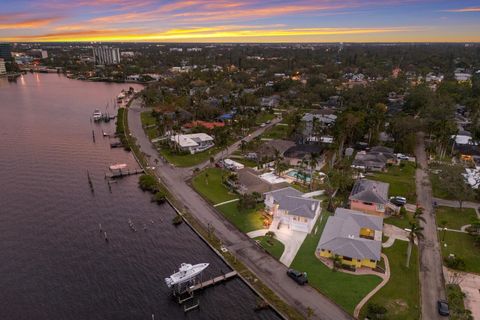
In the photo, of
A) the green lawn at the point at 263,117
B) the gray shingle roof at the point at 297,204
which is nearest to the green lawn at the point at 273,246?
the gray shingle roof at the point at 297,204

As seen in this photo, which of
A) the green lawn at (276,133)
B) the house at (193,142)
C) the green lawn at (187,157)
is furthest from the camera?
the green lawn at (276,133)

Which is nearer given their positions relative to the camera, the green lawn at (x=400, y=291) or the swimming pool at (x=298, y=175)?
the green lawn at (x=400, y=291)

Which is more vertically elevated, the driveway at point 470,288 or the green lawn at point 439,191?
the green lawn at point 439,191

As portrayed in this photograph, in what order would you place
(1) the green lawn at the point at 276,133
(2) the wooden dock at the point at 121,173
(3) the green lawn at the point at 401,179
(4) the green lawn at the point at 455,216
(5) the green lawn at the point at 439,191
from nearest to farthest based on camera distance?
(4) the green lawn at the point at 455,216 < (5) the green lawn at the point at 439,191 < (3) the green lawn at the point at 401,179 < (2) the wooden dock at the point at 121,173 < (1) the green lawn at the point at 276,133

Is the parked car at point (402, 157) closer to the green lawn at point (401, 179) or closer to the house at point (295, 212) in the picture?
the green lawn at point (401, 179)

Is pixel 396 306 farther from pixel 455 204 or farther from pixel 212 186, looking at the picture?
pixel 212 186

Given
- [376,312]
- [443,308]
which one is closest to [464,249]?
[443,308]
